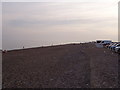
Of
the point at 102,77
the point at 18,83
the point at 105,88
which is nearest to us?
the point at 105,88

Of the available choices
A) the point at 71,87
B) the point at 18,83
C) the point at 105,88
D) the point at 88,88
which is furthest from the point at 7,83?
the point at 105,88

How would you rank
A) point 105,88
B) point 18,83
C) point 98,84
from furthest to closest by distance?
1. point 18,83
2. point 98,84
3. point 105,88

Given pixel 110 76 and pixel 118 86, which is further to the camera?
pixel 110 76

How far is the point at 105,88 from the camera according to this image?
9148 millimetres

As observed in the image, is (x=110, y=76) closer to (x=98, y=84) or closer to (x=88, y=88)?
(x=98, y=84)

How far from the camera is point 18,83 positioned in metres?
10.6

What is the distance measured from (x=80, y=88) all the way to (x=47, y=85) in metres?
1.70

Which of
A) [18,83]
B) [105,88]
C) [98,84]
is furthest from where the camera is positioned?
[18,83]

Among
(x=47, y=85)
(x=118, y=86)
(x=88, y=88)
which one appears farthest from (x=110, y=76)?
(x=47, y=85)

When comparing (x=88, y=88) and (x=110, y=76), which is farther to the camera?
(x=110, y=76)

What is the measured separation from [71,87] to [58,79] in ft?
Answer: 6.04

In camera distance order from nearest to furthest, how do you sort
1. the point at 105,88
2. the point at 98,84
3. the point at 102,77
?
the point at 105,88 → the point at 98,84 → the point at 102,77

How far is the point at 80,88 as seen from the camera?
9.24 metres

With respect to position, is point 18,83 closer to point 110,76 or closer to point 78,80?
point 78,80
